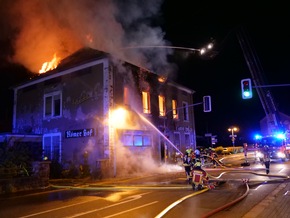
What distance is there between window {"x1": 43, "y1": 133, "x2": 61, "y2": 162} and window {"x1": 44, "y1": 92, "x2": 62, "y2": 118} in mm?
1529

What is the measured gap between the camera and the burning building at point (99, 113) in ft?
63.5

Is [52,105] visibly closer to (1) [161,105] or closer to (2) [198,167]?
(1) [161,105]

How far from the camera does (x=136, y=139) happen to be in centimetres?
2130

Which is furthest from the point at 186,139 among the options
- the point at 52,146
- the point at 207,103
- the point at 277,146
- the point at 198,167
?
the point at 198,167

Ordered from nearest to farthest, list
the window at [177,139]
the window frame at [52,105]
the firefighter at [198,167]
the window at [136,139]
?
the firefighter at [198,167], the window at [136,139], the window frame at [52,105], the window at [177,139]

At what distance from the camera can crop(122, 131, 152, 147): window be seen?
20.3 metres

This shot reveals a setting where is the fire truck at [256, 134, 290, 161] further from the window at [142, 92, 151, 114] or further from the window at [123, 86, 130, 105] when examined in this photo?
the window at [123, 86, 130, 105]

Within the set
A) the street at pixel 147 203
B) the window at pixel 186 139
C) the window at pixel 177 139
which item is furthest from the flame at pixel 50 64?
the street at pixel 147 203

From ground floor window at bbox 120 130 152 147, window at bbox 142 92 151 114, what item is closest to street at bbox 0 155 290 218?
ground floor window at bbox 120 130 152 147

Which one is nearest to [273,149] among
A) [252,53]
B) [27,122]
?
[252,53]

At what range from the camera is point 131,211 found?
8047 mm

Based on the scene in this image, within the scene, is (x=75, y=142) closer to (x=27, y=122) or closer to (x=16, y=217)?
(x=27, y=122)

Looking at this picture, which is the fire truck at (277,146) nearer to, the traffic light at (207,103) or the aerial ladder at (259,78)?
the aerial ladder at (259,78)

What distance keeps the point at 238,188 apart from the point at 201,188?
1426mm
